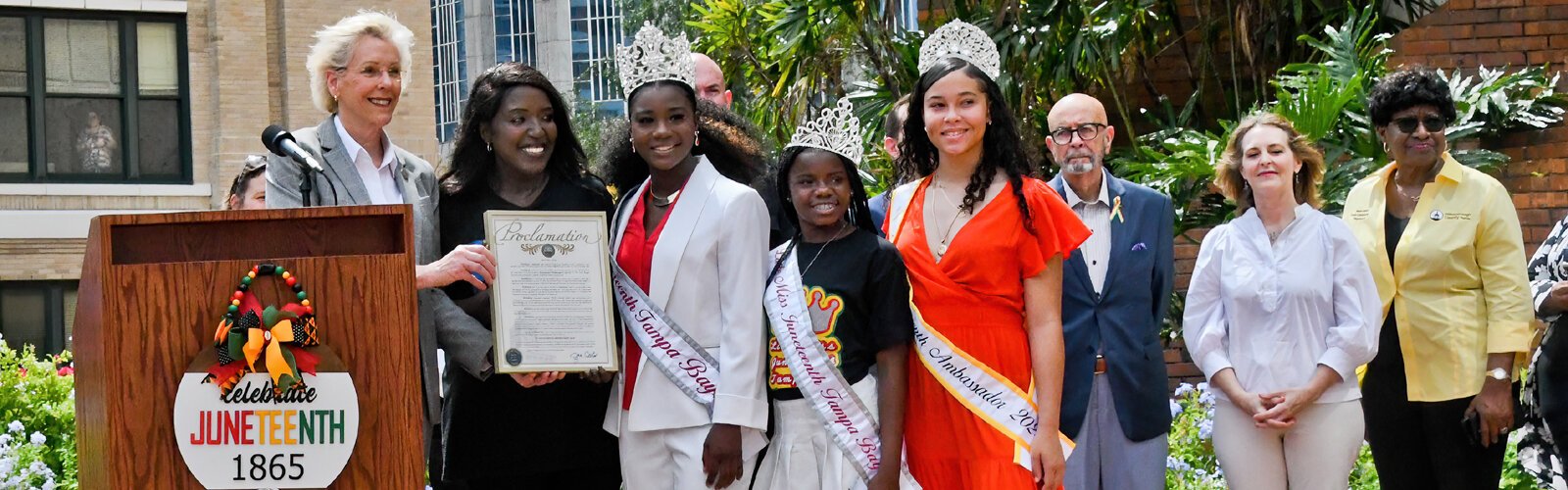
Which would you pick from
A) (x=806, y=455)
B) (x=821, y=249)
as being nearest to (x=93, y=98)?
(x=821, y=249)

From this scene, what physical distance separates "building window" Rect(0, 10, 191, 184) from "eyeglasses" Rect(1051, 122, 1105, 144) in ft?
39.6

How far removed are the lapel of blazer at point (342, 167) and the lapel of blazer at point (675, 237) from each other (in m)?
0.70

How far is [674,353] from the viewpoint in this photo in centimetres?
395

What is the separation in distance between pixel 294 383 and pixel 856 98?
7456 mm

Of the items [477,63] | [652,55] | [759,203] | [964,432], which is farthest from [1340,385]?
[477,63]

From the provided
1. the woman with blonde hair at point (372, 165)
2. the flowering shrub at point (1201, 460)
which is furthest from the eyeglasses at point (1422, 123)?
the woman with blonde hair at point (372, 165)

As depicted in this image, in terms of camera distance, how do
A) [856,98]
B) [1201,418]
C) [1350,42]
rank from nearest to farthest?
[1201,418] < [1350,42] < [856,98]

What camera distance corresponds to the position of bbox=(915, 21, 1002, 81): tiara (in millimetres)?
4219

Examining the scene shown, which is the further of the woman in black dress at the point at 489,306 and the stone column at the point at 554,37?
the stone column at the point at 554,37

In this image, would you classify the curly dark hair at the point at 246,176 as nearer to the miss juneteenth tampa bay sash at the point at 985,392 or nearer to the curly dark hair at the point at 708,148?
the curly dark hair at the point at 708,148

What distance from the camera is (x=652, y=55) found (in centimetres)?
417

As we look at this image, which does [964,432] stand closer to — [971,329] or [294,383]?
[971,329]

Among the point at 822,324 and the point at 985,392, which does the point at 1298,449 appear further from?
the point at 822,324

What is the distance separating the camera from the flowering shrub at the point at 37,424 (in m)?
6.57
